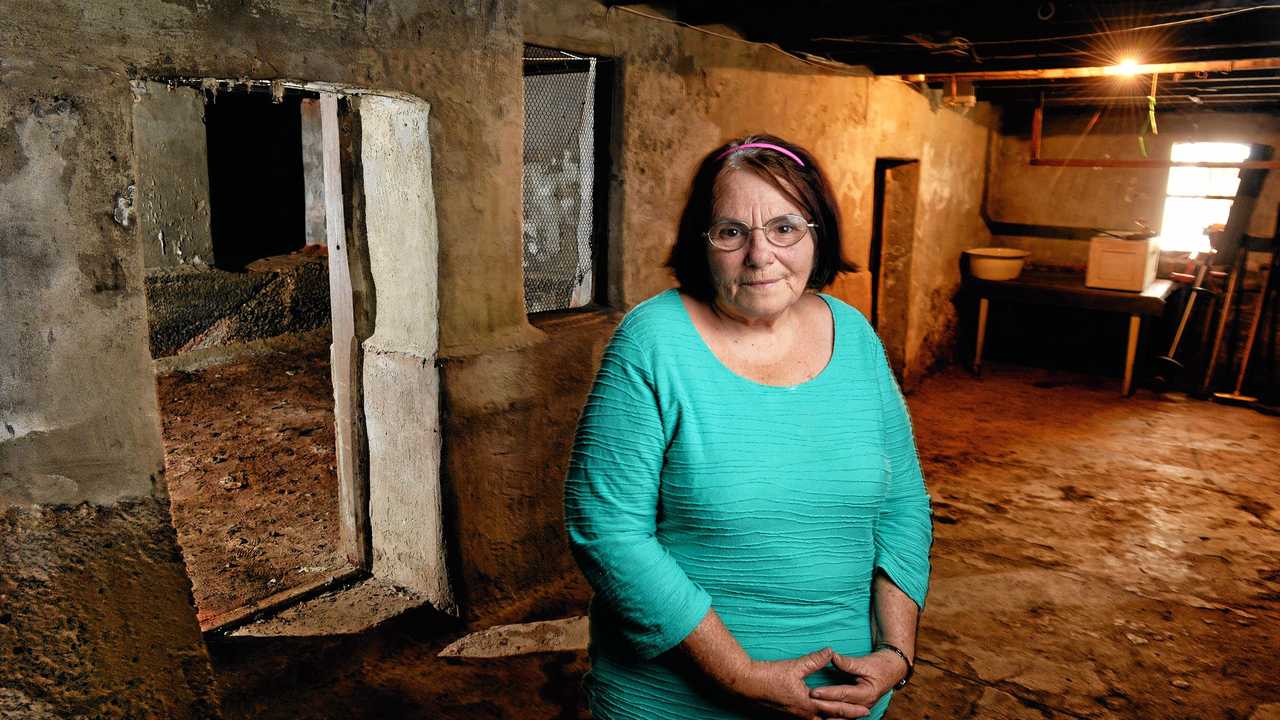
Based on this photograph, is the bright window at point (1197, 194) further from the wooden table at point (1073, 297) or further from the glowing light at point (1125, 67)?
Answer: the glowing light at point (1125, 67)

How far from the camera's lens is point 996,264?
887cm

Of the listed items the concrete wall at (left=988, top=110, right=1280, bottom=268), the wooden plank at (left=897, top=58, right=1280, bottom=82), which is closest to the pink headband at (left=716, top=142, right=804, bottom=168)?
the wooden plank at (left=897, top=58, right=1280, bottom=82)

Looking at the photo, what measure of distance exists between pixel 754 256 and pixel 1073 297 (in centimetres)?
793

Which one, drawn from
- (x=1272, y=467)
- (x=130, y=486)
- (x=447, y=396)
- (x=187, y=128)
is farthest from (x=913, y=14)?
(x=187, y=128)

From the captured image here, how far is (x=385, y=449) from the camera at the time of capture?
4113mm

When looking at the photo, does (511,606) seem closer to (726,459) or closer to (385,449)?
(385,449)

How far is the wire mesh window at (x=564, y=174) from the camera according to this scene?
4.64m

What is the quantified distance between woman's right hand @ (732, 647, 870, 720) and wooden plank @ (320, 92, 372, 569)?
2.98 m

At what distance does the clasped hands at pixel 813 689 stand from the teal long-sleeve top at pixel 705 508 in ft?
0.13

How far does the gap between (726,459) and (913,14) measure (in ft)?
12.7

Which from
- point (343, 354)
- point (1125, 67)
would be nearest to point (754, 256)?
point (343, 354)

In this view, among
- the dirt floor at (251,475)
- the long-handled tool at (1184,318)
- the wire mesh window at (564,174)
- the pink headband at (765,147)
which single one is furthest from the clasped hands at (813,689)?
the long-handled tool at (1184,318)

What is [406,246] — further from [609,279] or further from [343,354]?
[609,279]

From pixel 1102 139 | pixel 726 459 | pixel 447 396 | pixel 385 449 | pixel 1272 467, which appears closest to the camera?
pixel 726 459
